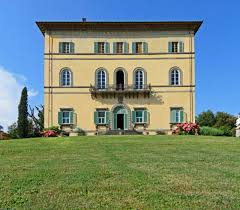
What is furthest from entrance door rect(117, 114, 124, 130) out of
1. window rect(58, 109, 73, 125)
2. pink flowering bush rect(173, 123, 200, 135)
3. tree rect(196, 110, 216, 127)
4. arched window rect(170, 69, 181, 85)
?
tree rect(196, 110, 216, 127)

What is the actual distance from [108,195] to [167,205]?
4.02 feet

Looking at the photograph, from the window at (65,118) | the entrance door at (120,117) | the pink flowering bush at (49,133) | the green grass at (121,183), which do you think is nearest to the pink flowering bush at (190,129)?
the entrance door at (120,117)

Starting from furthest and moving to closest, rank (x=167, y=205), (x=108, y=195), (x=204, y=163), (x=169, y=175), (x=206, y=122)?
(x=206, y=122), (x=204, y=163), (x=169, y=175), (x=108, y=195), (x=167, y=205)

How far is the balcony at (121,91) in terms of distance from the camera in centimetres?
3812

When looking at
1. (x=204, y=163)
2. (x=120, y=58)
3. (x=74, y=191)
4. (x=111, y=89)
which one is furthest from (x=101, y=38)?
(x=74, y=191)

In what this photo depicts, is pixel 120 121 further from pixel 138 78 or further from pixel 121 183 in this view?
pixel 121 183

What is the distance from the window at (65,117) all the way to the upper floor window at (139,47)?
8.22 meters

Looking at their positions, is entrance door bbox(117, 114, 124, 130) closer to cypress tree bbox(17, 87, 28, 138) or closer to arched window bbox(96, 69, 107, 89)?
arched window bbox(96, 69, 107, 89)

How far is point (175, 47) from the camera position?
39.1 m

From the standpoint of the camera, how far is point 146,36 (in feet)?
128

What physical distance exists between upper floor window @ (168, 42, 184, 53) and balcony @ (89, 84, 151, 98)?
3.98 metres

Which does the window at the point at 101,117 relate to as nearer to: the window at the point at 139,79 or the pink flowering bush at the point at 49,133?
the window at the point at 139,79

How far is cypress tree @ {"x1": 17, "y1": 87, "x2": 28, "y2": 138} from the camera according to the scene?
1463 inches

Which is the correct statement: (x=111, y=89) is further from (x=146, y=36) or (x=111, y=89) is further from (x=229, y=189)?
(x=229, y=189)
